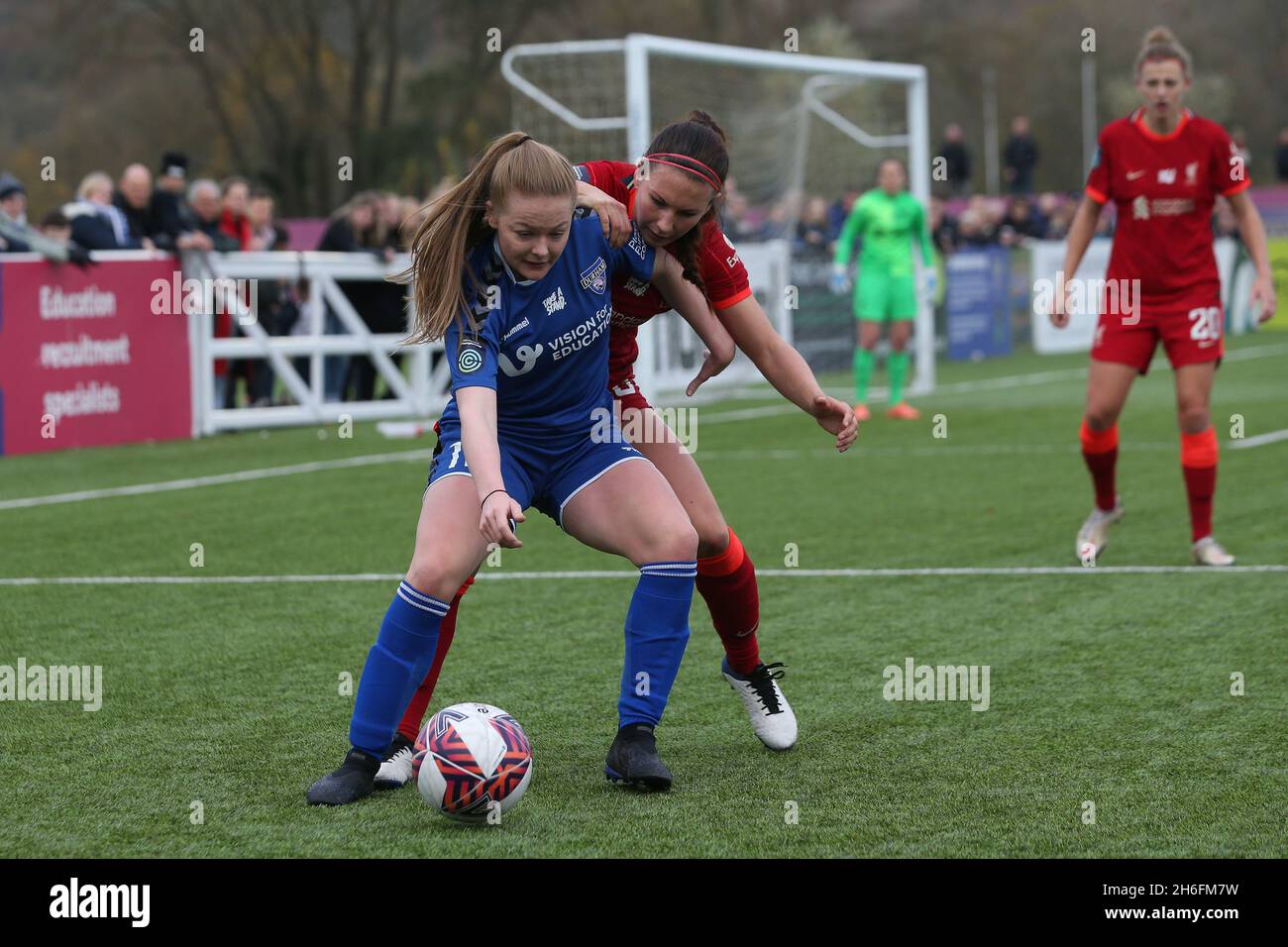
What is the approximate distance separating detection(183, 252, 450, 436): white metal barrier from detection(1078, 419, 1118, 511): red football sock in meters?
8.11

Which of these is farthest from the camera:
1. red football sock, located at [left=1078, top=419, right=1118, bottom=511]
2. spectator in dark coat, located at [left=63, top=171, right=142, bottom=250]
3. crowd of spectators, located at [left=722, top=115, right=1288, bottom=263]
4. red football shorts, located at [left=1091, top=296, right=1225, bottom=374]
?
crowd of spectators, located at [left=722, top=115, right=1288, bottom=263]

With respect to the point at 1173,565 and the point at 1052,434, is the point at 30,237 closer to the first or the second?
A: the point at 1052,434

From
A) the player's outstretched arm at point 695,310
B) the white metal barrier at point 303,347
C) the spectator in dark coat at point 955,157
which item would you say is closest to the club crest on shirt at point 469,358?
the player's outstretched arm at point 695,310

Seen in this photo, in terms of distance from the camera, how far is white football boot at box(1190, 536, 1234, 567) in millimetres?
7672

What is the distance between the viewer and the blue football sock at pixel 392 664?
14.4 feet

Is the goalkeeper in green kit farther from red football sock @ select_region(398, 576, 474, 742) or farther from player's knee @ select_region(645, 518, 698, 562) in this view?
player's knee @ select_region(645, 518, 698, 562)

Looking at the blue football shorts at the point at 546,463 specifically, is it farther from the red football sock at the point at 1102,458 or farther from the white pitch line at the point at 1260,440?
the white pitch line at the point at 1260,440

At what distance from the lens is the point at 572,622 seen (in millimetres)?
6727

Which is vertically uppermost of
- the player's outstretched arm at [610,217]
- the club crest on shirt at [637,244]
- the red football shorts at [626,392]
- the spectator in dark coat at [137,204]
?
the spectator in dark coat at [137,204]

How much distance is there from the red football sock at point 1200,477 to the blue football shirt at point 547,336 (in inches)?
157

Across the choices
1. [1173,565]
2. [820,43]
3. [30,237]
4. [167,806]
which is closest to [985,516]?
[1173,565]

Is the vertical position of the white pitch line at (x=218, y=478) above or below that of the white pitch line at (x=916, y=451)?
above

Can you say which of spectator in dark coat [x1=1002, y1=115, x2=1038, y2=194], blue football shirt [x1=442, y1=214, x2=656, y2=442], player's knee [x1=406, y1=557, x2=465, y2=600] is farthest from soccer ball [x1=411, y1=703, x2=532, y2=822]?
spectator in dark coat [x1=1002, y1=115, x2=1038, y2=194]

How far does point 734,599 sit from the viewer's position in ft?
16.5
